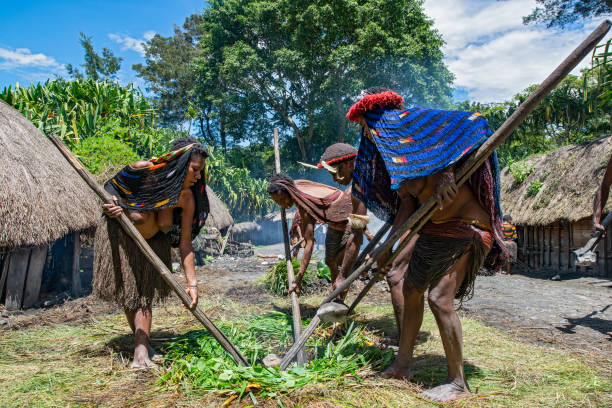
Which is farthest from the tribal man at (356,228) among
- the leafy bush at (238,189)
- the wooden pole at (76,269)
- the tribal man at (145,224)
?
the leafy bush at (238,189)

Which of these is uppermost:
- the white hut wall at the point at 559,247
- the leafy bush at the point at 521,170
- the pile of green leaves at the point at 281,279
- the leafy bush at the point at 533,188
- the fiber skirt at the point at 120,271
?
the leafy bush at the point at 521,170

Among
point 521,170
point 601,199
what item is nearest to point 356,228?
point 601,199

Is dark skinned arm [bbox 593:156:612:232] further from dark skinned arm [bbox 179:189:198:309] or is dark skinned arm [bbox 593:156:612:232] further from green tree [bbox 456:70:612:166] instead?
green tree [bbox 456:70:612:166]

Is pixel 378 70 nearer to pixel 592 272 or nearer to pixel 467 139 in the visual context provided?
pixel 592 272

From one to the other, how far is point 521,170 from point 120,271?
36.2ft

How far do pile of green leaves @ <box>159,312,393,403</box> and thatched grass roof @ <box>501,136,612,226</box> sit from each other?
23.7ft

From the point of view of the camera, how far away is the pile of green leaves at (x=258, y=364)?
7.32ft

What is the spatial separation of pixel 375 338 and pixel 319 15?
18330mm

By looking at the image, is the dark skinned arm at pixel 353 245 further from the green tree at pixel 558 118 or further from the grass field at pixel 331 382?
the green tree at pixel 558 118

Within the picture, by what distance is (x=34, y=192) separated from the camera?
16.3 ft

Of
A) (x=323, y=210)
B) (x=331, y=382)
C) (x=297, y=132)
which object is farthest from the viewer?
(x=297, y=132)

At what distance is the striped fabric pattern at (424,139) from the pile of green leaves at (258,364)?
129 cm

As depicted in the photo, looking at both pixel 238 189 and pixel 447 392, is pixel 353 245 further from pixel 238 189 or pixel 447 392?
pixel 238 189

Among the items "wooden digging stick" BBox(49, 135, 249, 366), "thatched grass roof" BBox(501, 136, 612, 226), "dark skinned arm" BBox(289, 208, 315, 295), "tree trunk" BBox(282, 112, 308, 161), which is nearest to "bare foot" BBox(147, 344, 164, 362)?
"wooden digging stick" BBox(49, 135, 249, 366)
